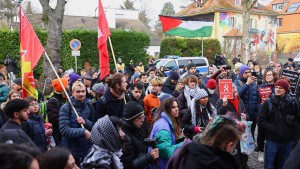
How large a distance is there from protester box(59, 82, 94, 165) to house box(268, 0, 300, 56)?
48520 millimetres

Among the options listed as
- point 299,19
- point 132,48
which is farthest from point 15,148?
point 299,19

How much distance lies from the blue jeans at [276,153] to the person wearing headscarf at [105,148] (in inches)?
124

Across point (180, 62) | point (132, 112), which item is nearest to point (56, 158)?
point (132, 112)

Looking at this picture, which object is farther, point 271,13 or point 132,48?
point 271,13

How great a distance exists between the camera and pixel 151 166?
168 inches

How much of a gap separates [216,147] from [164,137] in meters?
1.54

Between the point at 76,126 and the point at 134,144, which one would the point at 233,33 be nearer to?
the point at 76,126

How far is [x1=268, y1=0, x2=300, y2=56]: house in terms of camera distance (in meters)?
50.4

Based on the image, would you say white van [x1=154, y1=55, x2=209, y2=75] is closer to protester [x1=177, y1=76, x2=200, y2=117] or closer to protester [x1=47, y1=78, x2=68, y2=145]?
protester [x1=177, y1=76, x2=200, y2=117]

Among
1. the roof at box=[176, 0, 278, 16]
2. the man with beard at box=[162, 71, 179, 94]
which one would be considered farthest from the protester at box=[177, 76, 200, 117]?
the roof at box=[176, 0, 278, 16]

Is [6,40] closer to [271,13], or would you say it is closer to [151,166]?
[151,166]

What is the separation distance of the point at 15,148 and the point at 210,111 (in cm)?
392

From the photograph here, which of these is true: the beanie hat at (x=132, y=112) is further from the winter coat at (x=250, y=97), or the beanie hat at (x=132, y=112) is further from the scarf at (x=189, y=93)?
the winter coat at (x=250, y=97)

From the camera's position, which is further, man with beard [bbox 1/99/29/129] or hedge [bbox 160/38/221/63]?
hedge [bbox 160/38/221/63]
